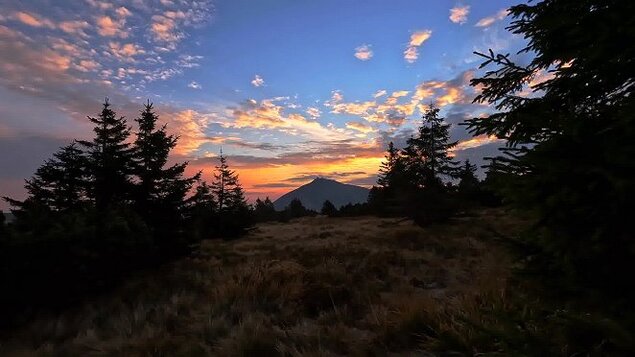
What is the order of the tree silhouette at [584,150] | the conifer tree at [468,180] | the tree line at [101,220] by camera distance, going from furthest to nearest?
1. the conifer tree at [468,180]
2. the tree line at [101,220]
3. the tree silhouette at [584,150]

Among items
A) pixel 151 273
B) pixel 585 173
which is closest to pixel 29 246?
pixel 151 273

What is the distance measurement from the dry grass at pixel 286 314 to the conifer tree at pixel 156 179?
6.87 m

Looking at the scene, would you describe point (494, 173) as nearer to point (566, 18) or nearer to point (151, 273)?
point (566, 18)

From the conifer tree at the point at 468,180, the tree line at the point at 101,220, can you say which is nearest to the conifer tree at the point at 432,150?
the conifer tree at the point at 468,180

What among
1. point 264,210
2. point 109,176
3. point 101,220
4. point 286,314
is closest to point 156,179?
point 109,176

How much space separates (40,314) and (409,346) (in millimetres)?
8359

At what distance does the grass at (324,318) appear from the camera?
10.9 feet

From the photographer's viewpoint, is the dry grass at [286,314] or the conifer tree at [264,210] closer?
the dry grass at [286,314]

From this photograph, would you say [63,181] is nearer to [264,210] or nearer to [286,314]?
[286,314]

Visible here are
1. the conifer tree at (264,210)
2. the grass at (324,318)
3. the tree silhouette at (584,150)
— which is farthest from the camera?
the conifer tree at (264,210)

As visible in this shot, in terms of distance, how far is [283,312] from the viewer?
7.56 metres

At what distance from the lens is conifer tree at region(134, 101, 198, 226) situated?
19375mm

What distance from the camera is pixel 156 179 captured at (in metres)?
21.6

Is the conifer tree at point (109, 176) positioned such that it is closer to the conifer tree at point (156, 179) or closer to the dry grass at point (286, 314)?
the conifer tree at point (156, 179)
